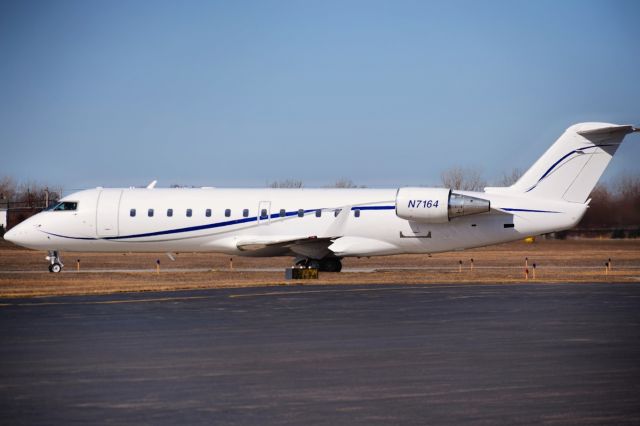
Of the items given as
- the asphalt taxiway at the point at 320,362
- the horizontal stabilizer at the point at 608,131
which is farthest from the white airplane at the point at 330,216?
the asphalt taxiway at the point at 320,362

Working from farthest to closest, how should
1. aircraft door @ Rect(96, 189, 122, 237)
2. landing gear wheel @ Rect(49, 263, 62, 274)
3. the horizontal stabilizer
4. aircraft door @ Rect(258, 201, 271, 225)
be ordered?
landing gear wheel @ Rect(49, 263, 62, 274)
aircraft door @ Rect(96, 189, 122, 237)
aircraft door @ Rect(258, 201, 271, 225)
the horizontal stabilizer

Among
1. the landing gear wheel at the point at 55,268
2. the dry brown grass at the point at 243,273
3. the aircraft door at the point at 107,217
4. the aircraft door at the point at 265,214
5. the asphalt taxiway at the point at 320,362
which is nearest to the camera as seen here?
the asphalt taxiway at the point at 320,362

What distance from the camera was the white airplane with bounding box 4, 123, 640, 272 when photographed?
1383 inches

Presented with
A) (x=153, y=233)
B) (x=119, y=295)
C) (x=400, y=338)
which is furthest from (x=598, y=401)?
(x=153, y=233)

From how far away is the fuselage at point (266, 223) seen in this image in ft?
117

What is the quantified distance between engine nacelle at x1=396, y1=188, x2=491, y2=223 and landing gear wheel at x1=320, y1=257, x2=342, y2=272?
4.05 metres

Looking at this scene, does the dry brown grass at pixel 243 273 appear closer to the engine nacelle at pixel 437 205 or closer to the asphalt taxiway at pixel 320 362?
the engine nacelle at pixel 437 205

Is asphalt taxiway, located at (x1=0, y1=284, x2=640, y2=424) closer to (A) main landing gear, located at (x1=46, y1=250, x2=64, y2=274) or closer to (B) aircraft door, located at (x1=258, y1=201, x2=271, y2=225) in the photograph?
(B) aircraft door, located at (x1=258, y1=201, x2=271, y2=225)

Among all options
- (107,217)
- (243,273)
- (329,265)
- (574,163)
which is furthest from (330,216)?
(574,163)

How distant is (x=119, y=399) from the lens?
10.3 m

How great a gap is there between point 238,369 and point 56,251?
28431 millimetres

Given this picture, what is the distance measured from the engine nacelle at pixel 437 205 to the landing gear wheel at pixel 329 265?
405 centimetres

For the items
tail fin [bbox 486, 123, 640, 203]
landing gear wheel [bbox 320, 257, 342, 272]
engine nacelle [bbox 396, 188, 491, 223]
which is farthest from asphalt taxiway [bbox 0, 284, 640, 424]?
landing gear wheel [bbox 320, 257, 342, 272]

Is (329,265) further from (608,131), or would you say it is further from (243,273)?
(608,131)
